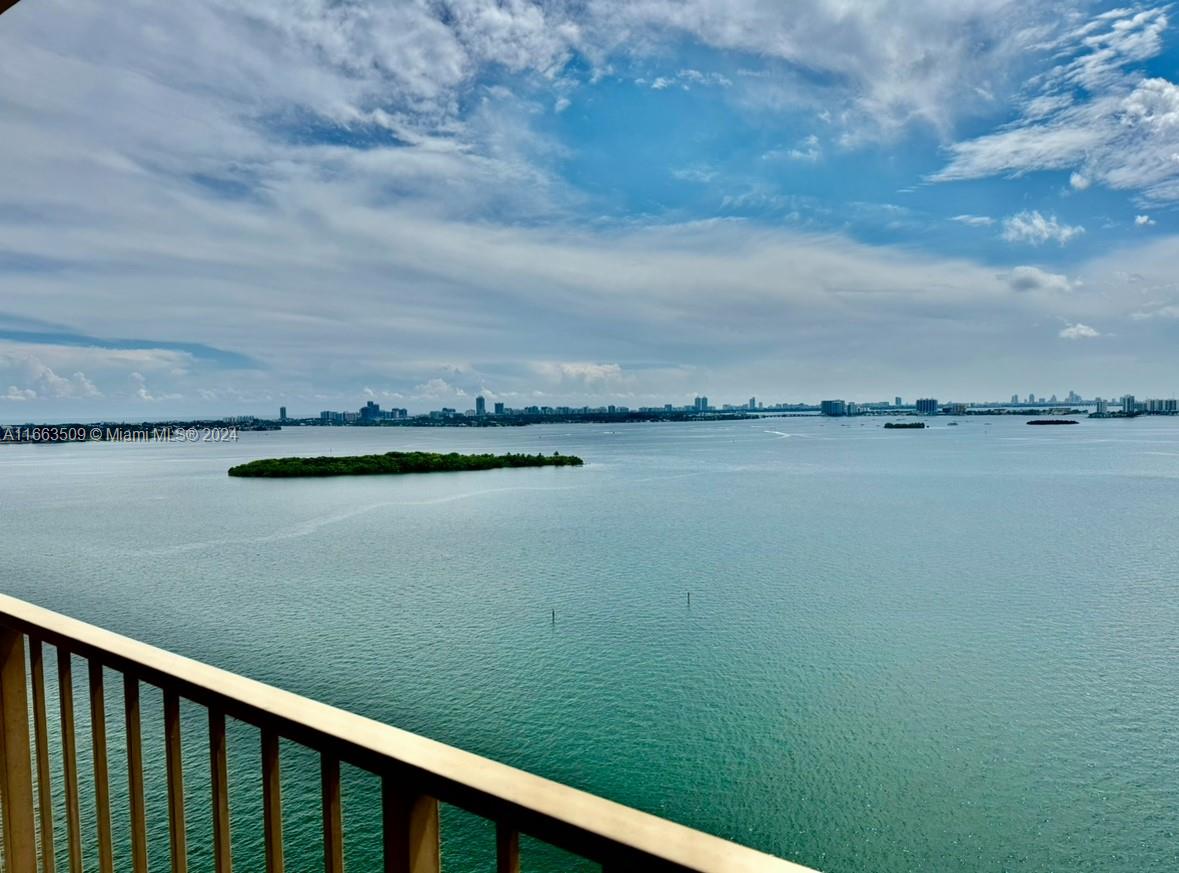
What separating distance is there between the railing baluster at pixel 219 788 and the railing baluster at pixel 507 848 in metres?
0.58

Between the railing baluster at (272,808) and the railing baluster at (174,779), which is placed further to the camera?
the railing baluster at (174,779)

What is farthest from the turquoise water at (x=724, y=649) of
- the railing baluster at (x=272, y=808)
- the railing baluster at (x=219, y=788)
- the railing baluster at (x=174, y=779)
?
the railing baluster at (x=272, y=808)

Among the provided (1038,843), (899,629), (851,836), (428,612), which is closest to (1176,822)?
(1038,843)

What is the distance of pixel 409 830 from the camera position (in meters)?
0.95

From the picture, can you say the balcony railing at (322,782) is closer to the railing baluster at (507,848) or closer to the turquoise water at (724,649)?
the railing baluster at (507,848)

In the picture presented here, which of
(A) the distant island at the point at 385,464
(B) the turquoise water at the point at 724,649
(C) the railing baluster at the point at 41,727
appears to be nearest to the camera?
(C) the railing baluster at the point at 41,727

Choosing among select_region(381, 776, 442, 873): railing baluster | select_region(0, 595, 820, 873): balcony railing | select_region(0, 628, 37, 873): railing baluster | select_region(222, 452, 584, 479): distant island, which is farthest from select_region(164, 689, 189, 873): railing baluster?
select_region(222, 452, 584, 479): distant island

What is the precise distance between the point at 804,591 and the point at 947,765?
8857 mm

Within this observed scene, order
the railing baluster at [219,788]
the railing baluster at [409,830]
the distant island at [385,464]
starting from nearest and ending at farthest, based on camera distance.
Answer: the railing baluster at [409,830] → the railing baluster at [219,788] → the distant island at [385,464]

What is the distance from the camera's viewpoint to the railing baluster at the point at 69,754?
145cm

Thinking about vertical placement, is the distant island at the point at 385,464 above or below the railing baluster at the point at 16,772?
below

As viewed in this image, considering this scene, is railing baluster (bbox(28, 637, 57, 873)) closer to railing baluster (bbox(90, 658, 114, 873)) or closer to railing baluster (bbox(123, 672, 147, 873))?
railing baluster (bbox(90, 658, 114, 873))

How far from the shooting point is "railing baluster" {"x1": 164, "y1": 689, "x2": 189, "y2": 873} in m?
1.29

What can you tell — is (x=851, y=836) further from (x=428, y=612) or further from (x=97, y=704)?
(x=428, y=612)
